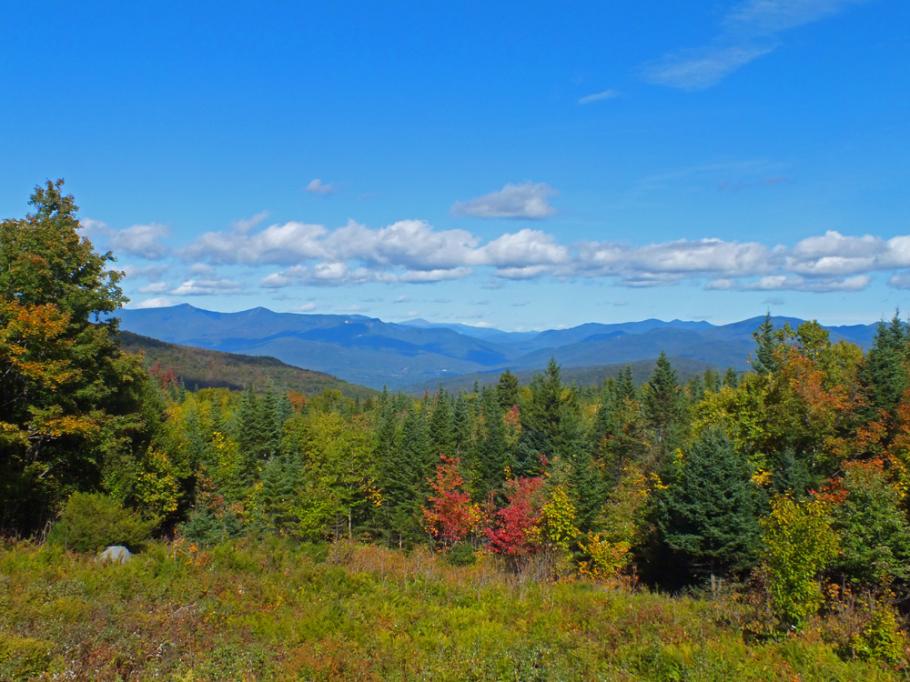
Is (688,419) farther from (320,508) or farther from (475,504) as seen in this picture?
(320,508)

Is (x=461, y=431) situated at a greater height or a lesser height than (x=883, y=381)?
lesser

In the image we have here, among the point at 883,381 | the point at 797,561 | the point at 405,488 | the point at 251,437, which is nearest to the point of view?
the point at 797,561

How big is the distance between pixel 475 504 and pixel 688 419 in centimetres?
3416

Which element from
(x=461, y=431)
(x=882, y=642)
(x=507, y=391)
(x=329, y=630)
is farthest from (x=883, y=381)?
(x=507, y=391)

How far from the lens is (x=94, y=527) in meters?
17.8

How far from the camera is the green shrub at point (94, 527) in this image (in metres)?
17.5

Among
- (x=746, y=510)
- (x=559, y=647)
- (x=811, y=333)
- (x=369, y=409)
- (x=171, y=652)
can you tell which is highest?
(x=811, y=333)

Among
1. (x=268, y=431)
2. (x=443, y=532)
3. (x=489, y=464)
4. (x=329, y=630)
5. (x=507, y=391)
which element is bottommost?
(x=443, y=532)

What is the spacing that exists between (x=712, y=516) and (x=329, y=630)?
864 inches

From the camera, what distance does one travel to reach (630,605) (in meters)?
15.9

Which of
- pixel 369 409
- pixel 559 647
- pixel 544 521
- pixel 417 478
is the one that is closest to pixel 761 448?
pixel 544 521

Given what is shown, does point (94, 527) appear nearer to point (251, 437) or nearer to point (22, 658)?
point (22, 658)

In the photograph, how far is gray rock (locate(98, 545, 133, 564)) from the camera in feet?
49.2

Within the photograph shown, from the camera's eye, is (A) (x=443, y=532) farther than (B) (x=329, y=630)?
Yes
